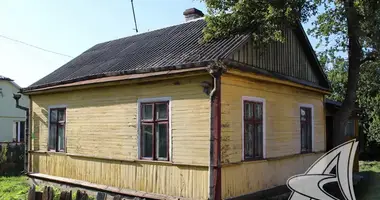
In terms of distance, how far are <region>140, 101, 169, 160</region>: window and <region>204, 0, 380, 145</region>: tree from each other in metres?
2.34

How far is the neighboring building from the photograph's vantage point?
26.4m

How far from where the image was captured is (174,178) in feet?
29.0

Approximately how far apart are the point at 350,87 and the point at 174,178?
718cm

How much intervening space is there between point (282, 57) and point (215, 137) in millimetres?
4514

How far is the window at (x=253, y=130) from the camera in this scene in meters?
9.33

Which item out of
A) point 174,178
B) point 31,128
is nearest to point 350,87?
point 174,178

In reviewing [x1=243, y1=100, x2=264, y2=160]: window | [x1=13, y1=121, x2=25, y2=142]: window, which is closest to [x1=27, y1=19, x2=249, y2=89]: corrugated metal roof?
[x1=243, y1=100, x2=264, y2=160]: window

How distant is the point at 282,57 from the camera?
1142 centimetres

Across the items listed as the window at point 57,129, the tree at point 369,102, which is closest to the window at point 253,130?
the window at point 57,129

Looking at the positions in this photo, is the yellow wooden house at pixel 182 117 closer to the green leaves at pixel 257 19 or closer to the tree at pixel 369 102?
the green leaves at pixel 257 19

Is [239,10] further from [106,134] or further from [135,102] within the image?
[106,134]

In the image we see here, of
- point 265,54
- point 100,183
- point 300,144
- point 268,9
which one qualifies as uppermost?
point 268,9

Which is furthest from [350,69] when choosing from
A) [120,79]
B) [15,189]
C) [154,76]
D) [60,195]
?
[15,189]

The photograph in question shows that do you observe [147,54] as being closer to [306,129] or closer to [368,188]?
[306,129]
